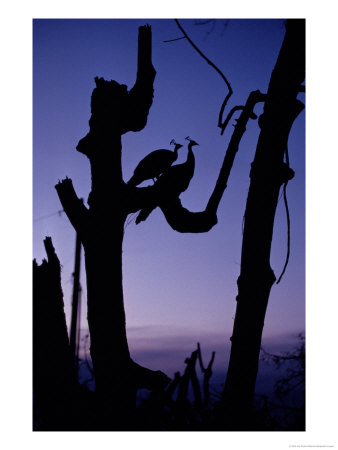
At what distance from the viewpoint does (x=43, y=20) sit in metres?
3.04

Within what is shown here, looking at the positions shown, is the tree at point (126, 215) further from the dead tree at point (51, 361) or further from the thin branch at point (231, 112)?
the dead tree at point (51, 361)

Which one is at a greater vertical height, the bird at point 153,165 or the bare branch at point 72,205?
the bird at point 153,165

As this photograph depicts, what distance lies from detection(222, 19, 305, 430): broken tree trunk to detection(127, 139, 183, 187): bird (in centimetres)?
67

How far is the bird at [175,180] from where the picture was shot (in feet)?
8.48

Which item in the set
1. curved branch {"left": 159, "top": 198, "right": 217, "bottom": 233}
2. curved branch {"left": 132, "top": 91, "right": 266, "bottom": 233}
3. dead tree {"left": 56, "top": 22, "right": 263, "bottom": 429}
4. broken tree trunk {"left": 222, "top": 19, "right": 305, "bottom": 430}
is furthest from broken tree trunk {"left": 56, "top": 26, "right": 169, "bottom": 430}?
broken tree trunk {"left": 222, "top": 19, "right": 305, "bottom": 430}

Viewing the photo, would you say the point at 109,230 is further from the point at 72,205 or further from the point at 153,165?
the point at 153,165

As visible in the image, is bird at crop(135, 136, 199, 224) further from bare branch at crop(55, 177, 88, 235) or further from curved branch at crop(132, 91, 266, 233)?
bare branch at crop(55, 177, 88, 235)

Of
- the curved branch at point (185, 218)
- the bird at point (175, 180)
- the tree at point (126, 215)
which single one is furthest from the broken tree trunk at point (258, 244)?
the bird at point (175, 180)

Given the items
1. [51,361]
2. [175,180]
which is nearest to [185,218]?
[175,180]

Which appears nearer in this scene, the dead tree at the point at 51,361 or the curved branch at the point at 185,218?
the dead tree at the point at 51,361

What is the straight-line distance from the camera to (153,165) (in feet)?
8.80

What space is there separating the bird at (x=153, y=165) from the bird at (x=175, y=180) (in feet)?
0.24
